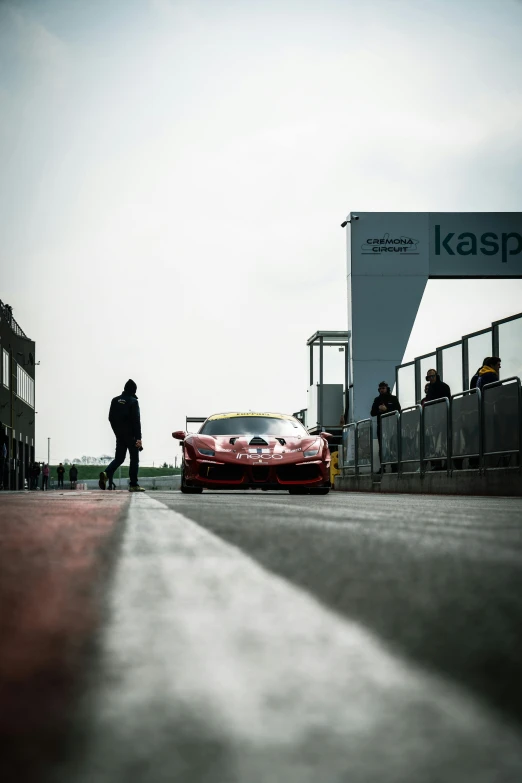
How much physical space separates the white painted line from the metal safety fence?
12.9 meters

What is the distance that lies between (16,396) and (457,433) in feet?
203

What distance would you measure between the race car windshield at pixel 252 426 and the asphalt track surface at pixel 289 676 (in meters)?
14.3

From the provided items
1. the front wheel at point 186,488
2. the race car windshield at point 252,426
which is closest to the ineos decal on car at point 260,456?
the front wheel at point 186,488

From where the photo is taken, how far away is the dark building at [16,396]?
225ft

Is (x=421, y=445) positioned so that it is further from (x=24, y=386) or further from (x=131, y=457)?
(x=24, y=386)

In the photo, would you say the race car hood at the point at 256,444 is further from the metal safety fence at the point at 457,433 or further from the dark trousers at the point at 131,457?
the metal safety fence at the point at 457,433

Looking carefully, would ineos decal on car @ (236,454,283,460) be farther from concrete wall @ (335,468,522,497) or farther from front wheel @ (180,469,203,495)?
concrete wall @ (335,468,522,497)

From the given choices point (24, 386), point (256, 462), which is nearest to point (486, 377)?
point (256, 462)

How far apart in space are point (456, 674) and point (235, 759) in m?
0.31

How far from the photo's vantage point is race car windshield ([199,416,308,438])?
634 inches

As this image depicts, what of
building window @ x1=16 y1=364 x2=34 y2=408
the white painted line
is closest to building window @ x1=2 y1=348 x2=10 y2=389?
building window @ x1=16 y1=364 x2=34 y2=408

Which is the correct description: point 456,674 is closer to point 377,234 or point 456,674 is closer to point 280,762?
point 280,762

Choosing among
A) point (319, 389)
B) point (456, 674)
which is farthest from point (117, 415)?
point (319, 389)

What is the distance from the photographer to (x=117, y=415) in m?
16.3
